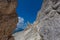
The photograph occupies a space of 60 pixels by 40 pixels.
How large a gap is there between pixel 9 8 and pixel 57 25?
3.72 meters

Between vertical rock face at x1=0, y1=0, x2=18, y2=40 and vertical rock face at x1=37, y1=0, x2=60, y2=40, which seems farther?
vertical rock face at x1=37, y1=0, x2=60, y2=40

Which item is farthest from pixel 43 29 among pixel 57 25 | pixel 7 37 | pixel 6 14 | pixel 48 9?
pixel 6 14

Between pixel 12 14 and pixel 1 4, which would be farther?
pixel 12 14

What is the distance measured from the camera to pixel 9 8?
7.53 meters

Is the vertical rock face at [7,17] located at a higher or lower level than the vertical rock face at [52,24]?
lower

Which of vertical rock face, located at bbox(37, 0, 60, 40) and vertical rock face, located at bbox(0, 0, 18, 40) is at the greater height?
vertical rock face, located at bbox(37, 0, 60, 40)

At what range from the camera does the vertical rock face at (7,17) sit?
7.35 metres

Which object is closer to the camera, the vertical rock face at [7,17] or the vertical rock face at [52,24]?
the vertical rock face at [7,17]

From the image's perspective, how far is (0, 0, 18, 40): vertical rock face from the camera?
7352 millimetres

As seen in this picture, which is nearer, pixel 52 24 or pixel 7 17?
pixel 7 17

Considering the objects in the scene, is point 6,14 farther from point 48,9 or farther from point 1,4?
point 48,9

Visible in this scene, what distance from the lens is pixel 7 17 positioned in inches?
308

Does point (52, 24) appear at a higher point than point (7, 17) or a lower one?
higher

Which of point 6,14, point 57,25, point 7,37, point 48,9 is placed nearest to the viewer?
point 6,14
